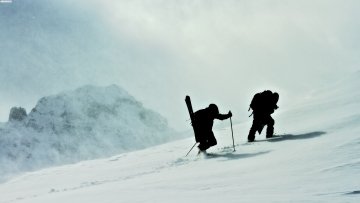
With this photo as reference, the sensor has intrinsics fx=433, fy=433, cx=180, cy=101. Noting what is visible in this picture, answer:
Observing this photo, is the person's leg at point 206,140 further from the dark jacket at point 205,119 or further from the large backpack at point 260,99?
the large backpack at point 260,99

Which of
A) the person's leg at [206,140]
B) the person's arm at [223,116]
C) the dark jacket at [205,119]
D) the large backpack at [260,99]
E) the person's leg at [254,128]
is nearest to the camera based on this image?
the person's leg at [206,140]

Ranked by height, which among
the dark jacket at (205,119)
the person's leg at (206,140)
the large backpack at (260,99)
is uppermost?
the large backpack at (260,99)

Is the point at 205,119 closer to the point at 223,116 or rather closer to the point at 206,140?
the point at 223,116

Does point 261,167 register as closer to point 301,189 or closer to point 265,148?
point 301,189

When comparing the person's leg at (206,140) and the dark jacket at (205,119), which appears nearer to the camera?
the person's leg at (206,140)

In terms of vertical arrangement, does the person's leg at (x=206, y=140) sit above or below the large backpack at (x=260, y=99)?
below

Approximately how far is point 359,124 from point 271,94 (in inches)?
170

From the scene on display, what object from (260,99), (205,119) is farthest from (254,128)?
(205,119)

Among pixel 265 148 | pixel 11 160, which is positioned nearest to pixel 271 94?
pixel 265 148

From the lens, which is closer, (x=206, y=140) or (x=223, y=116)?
(x=206, y=140)

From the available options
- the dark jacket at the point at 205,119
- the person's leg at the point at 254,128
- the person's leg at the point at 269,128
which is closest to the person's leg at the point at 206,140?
the dark jacket at the point at 205,119

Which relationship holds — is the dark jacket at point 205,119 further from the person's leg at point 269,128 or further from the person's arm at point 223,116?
the person's leg at point 269,128

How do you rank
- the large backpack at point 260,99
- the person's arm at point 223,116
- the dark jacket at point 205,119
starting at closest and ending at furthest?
the person's arm at point 223,116 → the dark jacket at point 205,119 → the large backpack at point 260,99

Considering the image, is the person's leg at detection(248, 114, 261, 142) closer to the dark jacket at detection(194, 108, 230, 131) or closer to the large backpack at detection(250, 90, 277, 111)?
the large backpack at detection(250, 90, 277, 111)
